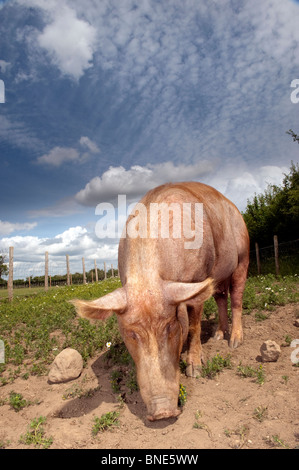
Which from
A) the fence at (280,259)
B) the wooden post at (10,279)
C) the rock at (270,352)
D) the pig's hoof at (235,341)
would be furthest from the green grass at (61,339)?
the fence at (280,259)

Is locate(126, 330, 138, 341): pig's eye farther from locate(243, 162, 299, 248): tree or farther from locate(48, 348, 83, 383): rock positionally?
locate(243, 162, 299, 248): tree

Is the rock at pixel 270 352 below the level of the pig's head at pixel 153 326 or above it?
below

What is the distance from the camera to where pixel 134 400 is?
4180 mm

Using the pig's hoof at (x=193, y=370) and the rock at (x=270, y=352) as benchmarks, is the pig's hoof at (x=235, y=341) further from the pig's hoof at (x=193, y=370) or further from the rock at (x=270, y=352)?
the pig's hoof at (x=193, y=370)

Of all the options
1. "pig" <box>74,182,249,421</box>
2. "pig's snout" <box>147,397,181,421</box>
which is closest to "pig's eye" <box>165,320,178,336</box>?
"pig" <box>74,182,249,421</box>

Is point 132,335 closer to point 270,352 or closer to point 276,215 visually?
point 270,352

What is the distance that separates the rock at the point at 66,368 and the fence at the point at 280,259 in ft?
49.4

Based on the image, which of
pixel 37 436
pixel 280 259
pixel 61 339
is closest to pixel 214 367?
pixel 37 436

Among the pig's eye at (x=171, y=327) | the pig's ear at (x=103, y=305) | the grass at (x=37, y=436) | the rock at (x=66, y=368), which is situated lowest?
the grass at (x=37, y=436)

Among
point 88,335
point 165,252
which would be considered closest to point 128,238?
point 165,252

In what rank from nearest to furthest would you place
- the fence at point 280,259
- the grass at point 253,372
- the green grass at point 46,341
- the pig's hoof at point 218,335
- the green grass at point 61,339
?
the grass at point 253,372 < the green grass at point 61,339 < the green grass at point 46,341 < the pig's hoof at point 218,335 < the fence at point 280,259

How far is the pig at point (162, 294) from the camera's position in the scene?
3305 millimetres

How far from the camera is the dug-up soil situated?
3287mm

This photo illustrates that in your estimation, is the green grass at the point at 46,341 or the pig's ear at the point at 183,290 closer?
the pig's ear at the point at 183,290
